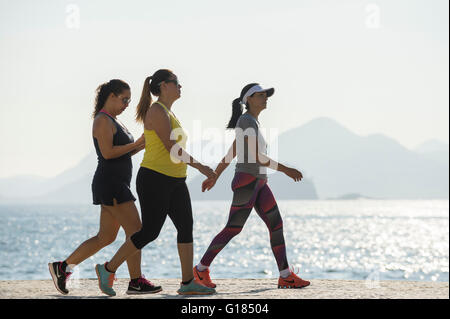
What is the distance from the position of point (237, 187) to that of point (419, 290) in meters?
2.53

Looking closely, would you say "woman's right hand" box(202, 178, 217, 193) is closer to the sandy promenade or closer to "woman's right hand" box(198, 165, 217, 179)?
"woman's right hand" box(198, 165, 217, 179)

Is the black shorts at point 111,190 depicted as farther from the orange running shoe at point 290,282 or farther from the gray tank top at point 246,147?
the orange running shoe at point 290,282

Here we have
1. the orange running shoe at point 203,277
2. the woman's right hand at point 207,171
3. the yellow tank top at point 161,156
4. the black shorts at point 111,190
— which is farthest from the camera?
the orange running shoe at point 203,277

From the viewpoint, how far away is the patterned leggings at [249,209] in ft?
24.2

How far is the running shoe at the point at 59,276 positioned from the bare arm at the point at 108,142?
1232 millimetres

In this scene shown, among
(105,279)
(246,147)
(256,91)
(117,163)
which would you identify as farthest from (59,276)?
(256,91)

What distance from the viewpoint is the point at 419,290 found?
815 cm

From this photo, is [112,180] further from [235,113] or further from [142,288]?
[235,113]

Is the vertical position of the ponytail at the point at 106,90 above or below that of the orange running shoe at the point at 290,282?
above

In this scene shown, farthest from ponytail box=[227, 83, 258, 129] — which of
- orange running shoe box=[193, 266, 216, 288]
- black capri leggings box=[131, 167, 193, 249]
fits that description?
orange running shoe box=[193, 266, 216, 288]

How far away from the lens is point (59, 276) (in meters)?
7.12

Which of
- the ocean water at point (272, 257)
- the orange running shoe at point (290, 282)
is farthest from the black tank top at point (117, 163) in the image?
the ocean water at point (272, 257)

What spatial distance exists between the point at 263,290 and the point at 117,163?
2067 mm
